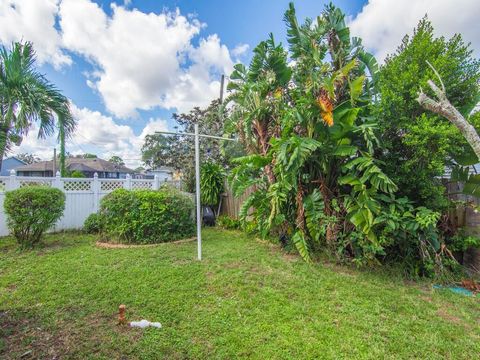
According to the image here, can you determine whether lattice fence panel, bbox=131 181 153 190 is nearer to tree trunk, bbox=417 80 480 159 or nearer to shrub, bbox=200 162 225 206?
shrub, bbox=200 162 225 206

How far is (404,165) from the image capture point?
153 inches

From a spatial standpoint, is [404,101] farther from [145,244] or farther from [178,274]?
[145,244]

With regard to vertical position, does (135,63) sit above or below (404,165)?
above

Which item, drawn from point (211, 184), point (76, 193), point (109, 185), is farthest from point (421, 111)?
point (76, 193)

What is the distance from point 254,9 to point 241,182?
14.6ft

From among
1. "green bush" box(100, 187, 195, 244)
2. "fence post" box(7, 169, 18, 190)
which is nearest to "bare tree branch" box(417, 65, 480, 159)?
"green bush" box(100, 187, 195, 244)

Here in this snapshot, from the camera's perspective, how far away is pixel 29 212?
16.9 ft

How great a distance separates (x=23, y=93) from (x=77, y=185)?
2.83 meters

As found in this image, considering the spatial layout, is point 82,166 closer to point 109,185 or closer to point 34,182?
point 109,185

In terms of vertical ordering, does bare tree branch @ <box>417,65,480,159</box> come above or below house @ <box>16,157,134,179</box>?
below

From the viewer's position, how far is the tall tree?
3.60 meters

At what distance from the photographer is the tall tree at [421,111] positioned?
11.8ft

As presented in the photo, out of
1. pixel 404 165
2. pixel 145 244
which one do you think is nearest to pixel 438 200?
pixel 404 165

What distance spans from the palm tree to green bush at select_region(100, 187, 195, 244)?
2.44 m
